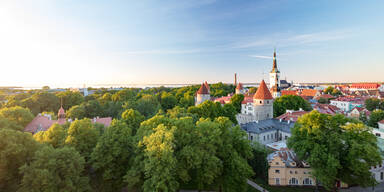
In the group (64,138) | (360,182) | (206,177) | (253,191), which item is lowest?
(253,191)

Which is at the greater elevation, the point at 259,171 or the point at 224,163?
the point at 224,163

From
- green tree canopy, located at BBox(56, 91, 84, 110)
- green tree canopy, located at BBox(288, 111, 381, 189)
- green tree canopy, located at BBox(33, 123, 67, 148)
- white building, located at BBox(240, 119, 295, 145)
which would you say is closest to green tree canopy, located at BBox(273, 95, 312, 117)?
white building, located at BBox(240, 119, 295, 145)

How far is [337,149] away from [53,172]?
22670mm

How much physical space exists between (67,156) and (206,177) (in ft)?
33.6

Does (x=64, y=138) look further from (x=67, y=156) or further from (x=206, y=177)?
(x=206, y=177)

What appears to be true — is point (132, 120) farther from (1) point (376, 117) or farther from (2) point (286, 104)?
(1) point (376, 117)

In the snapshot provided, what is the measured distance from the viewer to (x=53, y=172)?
1366 centimetres

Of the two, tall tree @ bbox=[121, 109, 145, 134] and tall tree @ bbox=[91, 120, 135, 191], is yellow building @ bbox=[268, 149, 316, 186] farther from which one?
tall tree @ bbox=[121, 109, 145, 134]

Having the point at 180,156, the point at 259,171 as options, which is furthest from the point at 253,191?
the point at 180,156

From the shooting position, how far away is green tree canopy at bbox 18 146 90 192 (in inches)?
507

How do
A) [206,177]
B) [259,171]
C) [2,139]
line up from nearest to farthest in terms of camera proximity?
[2,139] → [206,177] → [259,171]

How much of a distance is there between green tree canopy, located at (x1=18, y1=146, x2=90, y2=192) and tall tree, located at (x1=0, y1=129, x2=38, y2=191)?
1236mm

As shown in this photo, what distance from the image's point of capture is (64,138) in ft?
58.5

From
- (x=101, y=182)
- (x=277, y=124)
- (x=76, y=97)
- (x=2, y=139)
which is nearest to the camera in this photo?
(x=2, y=139)
